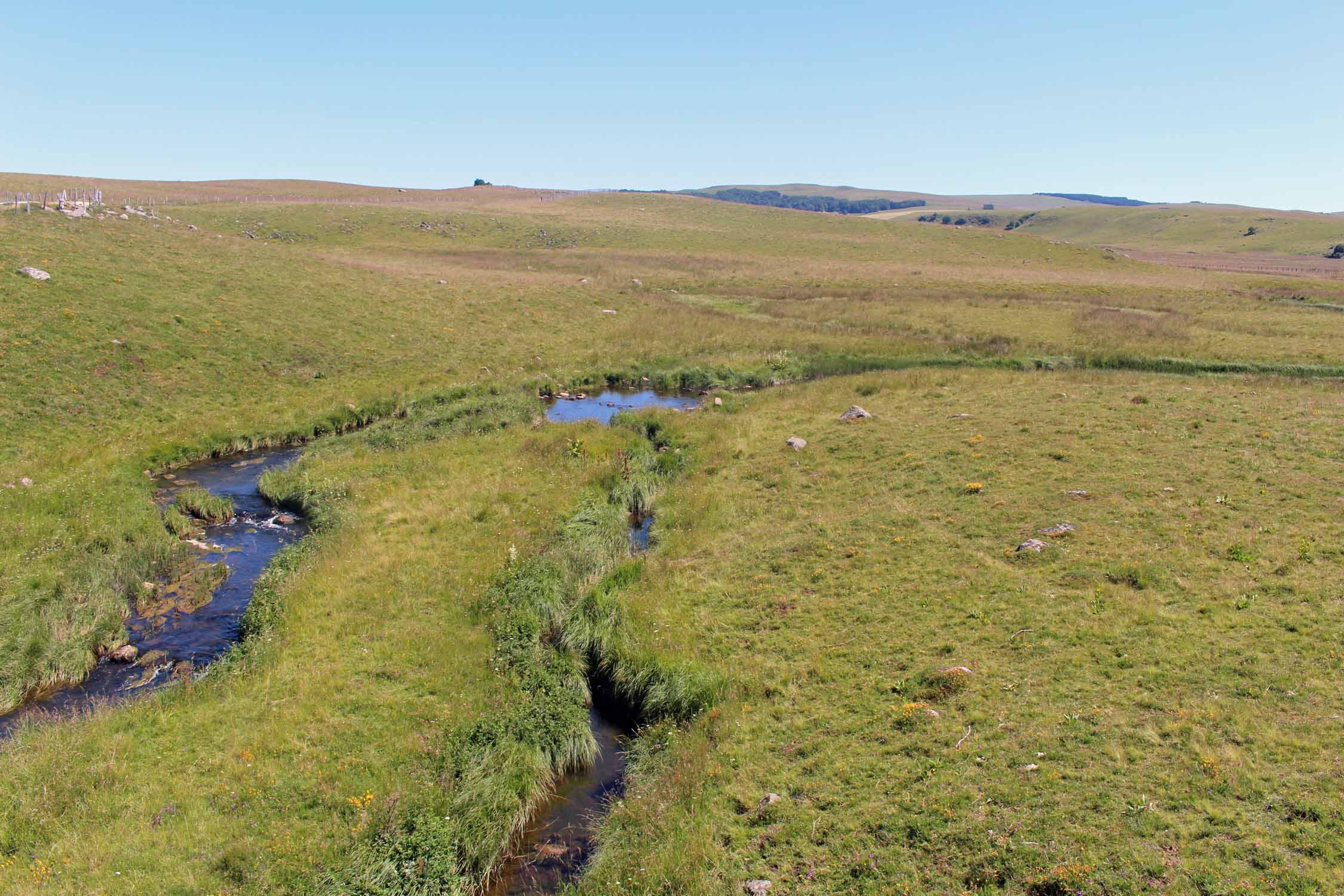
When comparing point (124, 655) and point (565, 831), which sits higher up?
point (124, 655)

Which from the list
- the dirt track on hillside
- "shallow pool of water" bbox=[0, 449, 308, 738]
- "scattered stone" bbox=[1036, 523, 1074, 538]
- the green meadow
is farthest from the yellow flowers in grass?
the dirt track on hillside

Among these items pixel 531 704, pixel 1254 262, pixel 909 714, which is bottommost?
pixel 531 704

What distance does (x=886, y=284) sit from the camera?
7644 cm

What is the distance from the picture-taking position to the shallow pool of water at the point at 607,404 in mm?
35188

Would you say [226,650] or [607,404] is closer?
[226,650]

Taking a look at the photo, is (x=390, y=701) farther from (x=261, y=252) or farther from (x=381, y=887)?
(x=261, y=252)

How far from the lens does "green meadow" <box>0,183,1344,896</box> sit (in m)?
9.98

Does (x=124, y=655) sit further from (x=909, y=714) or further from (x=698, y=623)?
(x=909, y=714)

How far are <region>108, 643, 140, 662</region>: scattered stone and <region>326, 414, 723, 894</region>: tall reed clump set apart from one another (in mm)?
7270

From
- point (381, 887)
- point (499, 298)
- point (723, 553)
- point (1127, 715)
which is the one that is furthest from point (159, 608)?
point (499, 298)

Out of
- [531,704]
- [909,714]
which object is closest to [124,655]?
[531,704]

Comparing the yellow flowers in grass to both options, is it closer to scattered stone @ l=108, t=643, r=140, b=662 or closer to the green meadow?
the green meadow

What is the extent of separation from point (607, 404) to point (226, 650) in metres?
24.6

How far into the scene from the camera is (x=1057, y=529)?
17.8 metres
